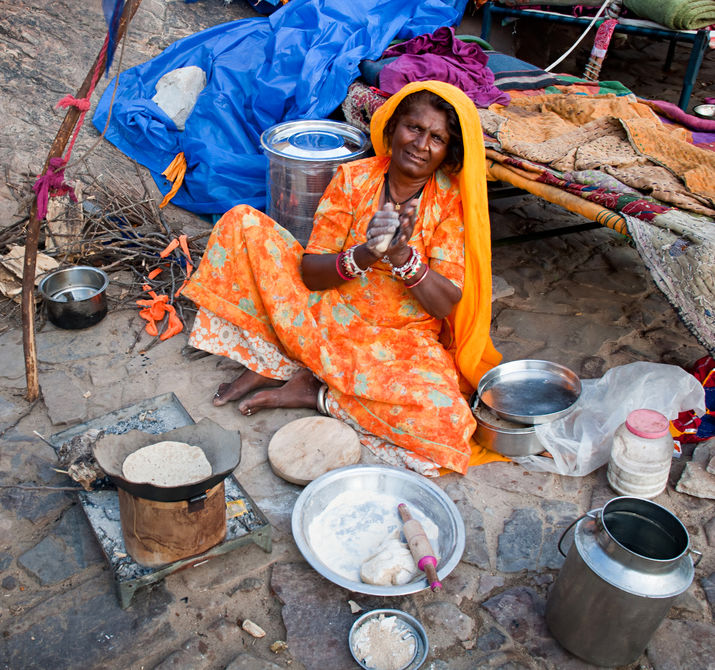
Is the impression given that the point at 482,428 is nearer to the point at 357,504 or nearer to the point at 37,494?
the point at 357,504

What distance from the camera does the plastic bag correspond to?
2723 millimetres

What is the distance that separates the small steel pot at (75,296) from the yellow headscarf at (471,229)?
5.48ft

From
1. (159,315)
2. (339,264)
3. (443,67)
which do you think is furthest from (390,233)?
(443,67)

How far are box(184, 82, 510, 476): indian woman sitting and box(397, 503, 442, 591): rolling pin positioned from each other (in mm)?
370

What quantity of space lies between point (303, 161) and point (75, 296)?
1464mm

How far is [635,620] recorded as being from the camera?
184 cm

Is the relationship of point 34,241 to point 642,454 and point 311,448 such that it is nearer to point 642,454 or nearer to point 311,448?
point 311,448

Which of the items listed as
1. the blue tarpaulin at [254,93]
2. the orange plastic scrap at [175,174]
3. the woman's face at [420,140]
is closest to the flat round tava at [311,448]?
the woman's face at [420,140]

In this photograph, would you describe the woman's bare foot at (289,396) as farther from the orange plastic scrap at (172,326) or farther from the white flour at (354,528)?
the orange plastic scrap at (172,326)

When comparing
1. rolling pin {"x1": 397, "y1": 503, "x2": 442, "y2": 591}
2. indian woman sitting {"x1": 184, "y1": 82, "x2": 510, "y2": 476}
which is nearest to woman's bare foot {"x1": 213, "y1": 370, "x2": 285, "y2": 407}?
indian woman sitting {"x1": 184, "y1": 82, "x2": 510, "y2": 476}

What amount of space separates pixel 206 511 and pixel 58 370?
1.53 metres

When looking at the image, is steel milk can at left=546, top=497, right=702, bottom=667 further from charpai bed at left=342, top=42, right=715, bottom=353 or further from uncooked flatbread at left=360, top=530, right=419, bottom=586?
charpai bed at left=342, top=42, right=715, bottom=353

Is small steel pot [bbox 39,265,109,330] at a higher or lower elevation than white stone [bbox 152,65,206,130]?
lower

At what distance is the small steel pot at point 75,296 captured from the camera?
A: 3.38m
